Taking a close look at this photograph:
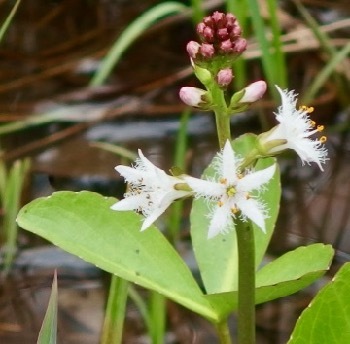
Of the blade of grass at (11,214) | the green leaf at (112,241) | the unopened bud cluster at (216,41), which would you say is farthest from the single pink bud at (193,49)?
the blade of grass at (11,214)

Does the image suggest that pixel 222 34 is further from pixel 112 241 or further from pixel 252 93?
pixel 112 241

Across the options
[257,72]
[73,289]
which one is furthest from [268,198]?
[257,72]

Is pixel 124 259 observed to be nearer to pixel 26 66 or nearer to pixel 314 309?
pixel 314 309

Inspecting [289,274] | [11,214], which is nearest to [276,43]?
[11,214]

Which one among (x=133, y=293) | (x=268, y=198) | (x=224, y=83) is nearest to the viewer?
(x=224, y=83)

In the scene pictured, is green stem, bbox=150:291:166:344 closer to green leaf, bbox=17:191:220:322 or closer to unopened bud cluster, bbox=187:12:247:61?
green leaf, bbox=17:191:220:322

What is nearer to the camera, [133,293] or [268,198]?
[268,198]
